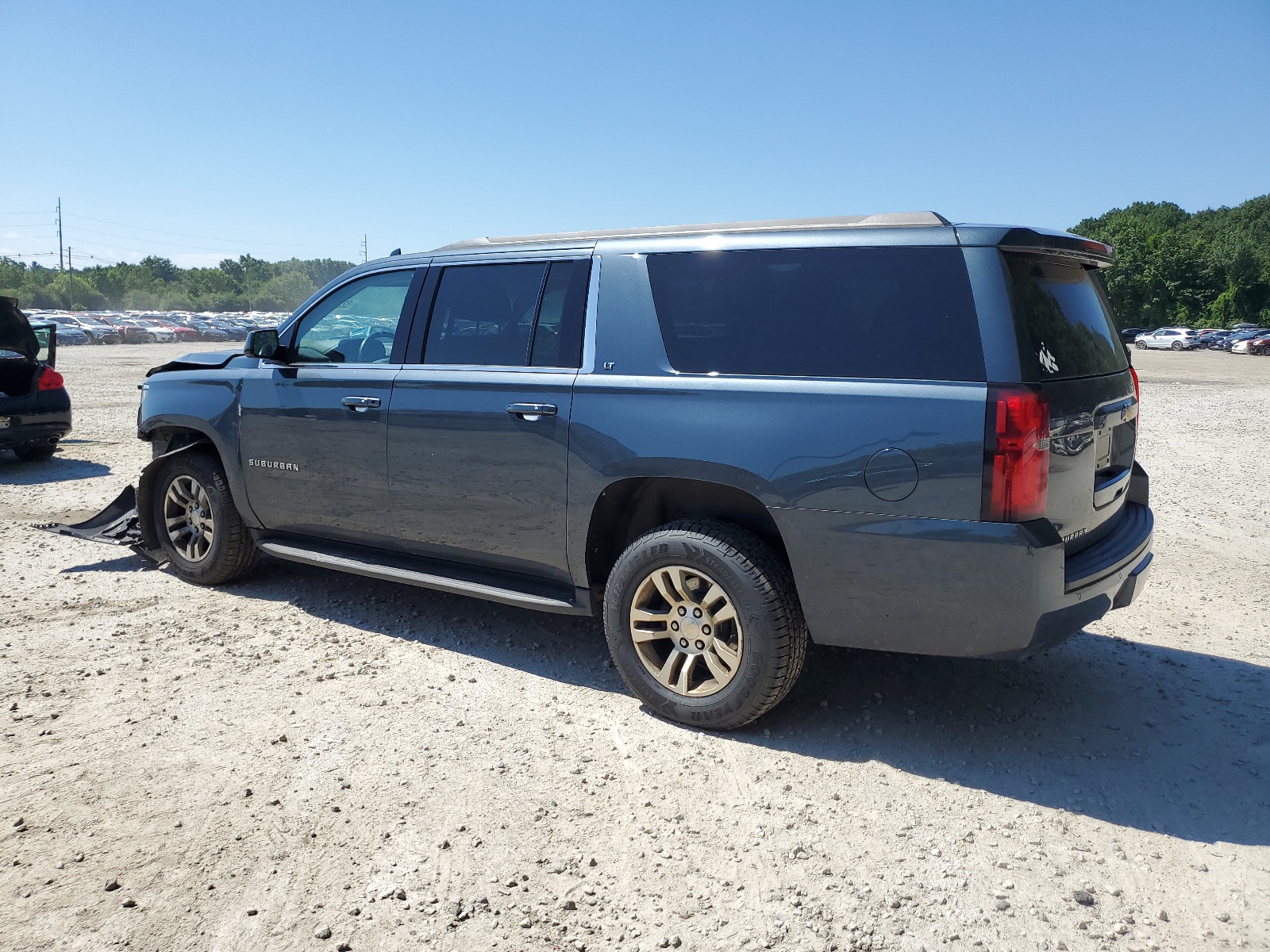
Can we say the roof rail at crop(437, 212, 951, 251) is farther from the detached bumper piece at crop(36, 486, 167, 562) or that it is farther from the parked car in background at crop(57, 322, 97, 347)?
the parked car in background at crop(57, 322, 97, 347)

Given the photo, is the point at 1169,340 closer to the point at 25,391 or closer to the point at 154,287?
the point at 25,391

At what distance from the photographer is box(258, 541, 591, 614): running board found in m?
4.29

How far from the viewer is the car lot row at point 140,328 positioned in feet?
171

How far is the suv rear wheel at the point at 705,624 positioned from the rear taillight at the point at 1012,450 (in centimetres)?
89

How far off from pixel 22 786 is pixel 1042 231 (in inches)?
165

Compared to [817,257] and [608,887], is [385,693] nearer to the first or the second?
[608,887]

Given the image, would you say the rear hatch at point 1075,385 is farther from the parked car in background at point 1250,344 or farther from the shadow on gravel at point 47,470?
the parked car in background at point 1250,344

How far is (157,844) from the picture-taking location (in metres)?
3.04

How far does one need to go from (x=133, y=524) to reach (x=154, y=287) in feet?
439

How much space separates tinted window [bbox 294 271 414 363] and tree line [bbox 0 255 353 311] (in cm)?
9421

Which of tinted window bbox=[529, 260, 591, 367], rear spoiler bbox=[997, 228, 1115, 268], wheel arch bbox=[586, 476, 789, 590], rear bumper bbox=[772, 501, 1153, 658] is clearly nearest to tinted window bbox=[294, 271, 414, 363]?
tinted window bbox=[529, 260, 591, 367]

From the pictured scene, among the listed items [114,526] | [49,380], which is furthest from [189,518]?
[49,380]

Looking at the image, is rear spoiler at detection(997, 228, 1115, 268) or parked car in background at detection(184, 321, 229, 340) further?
parked car in background at detection(184, 321, 229, 340)

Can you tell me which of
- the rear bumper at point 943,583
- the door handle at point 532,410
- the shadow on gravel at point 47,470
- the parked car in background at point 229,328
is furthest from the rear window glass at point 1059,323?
the parked car in background at point 229,328
